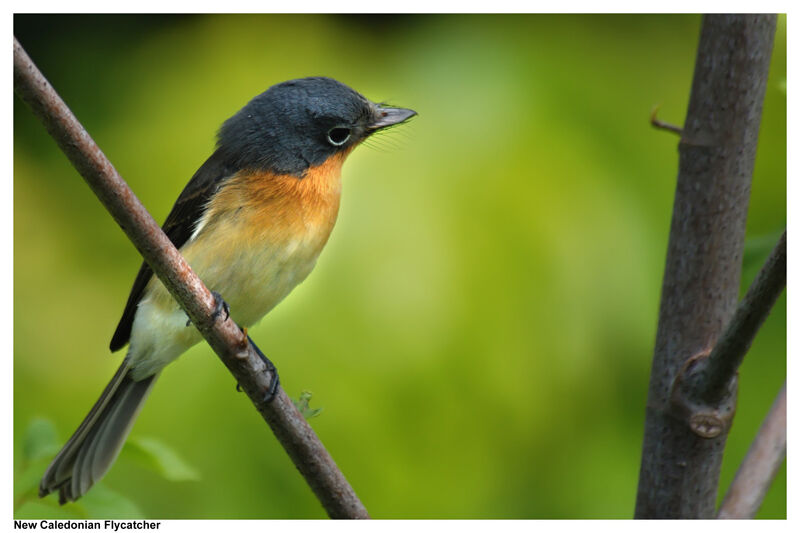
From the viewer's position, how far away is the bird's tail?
78.9 inches

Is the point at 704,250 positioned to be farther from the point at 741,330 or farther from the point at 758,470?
the point at 758,470

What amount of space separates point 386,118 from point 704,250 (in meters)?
1.09

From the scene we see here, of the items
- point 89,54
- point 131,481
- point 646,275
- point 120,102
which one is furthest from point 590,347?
point 89,54

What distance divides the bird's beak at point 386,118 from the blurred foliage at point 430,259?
8cm

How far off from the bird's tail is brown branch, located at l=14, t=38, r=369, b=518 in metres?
0.56

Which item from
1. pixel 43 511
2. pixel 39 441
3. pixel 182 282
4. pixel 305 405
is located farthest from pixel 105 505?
pixel 182 282

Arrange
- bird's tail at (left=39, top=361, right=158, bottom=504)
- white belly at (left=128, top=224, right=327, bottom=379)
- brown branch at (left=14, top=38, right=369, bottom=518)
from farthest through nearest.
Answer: white belly at (left=128, top=224, right=327, bottom=379) → bird's tail at (left=39, top=361, right=158, bottom=504) → brown branch at (left=14, top=38, right=369, bottom=518)

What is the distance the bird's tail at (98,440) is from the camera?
6.57 ft

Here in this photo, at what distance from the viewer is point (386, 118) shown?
251cm

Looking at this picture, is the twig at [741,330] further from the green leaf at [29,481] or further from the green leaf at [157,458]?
the green leaf at [29,481]

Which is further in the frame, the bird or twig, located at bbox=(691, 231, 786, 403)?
the bird

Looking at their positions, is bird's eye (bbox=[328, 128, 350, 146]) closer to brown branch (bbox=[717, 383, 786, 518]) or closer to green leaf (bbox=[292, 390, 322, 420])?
green leaf (bbox=[292, 390, 322, 420])

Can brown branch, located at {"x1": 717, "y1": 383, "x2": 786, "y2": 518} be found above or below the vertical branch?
below

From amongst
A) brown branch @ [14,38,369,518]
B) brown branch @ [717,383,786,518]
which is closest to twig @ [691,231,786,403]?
A: brown branch @ [717,383,786,518]
